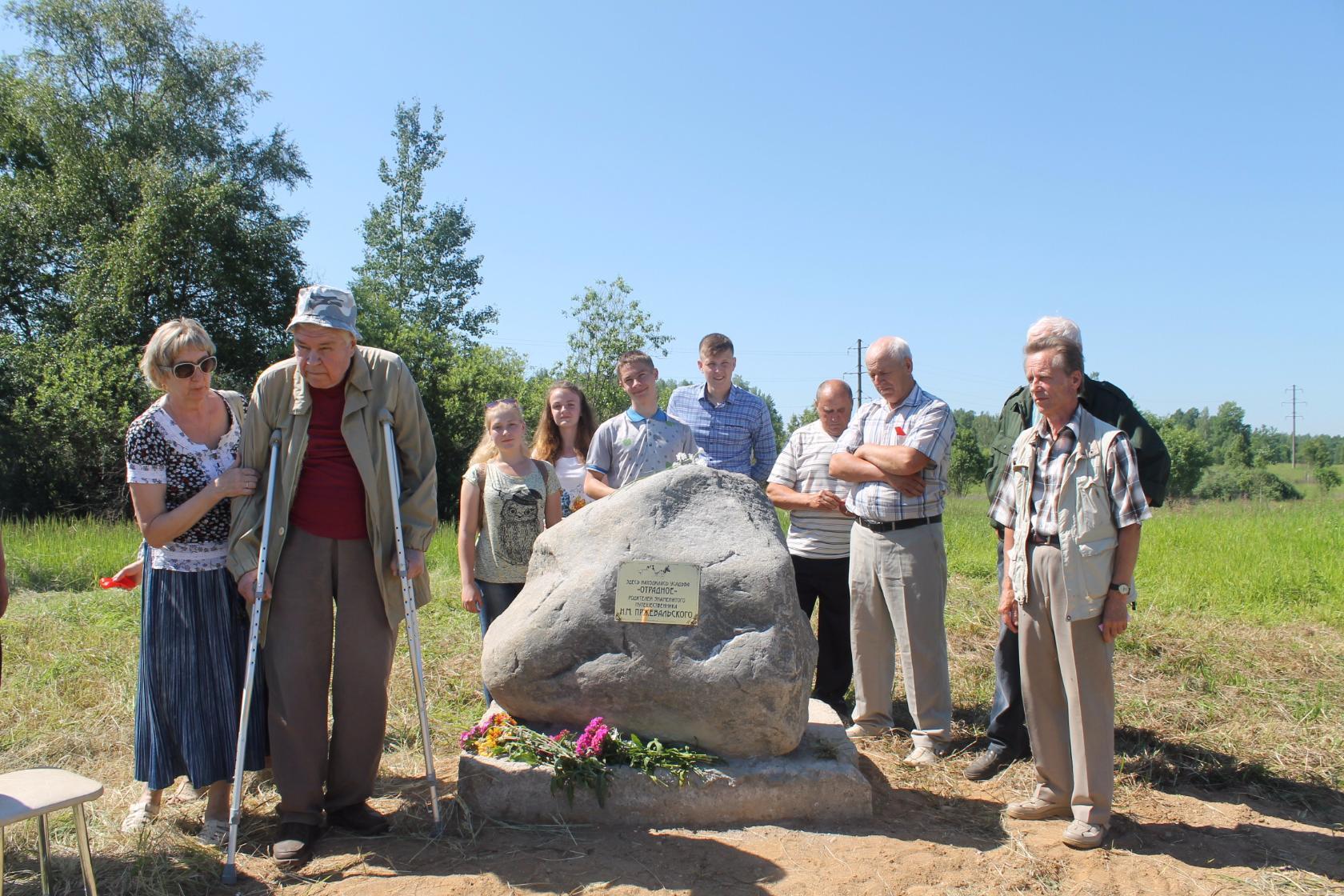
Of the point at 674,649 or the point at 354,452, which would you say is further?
the point at 674,649

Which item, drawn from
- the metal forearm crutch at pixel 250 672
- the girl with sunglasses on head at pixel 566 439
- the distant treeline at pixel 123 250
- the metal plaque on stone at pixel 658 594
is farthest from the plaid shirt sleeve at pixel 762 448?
the distant treeline at pixel 123 250

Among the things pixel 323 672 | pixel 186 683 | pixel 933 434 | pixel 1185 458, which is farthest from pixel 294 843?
pixel 1185 458

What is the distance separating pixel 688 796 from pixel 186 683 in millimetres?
2144

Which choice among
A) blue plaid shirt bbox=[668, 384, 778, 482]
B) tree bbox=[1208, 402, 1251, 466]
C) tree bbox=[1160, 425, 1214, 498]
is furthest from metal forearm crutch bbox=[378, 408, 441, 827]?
tree bbox=[1208, 402, 1251, 466]

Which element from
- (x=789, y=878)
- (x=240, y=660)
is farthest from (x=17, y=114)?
(x=789, y=878)

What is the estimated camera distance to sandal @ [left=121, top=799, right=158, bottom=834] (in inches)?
146

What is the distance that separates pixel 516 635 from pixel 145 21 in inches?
1043

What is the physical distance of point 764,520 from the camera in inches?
169

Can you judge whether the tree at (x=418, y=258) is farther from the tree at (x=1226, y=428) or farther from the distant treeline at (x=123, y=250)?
the tree at (x=1226, y=428)

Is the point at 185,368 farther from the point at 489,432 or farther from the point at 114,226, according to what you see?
the point at 114,226

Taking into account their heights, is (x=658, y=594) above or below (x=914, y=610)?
above

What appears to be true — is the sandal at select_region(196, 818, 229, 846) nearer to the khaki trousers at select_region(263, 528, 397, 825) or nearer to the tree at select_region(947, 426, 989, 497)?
the khaki trousers at select_region(263, 528, 397, 825)

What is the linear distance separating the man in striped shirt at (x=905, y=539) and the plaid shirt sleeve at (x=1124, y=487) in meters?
1.21

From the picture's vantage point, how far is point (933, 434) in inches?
189
